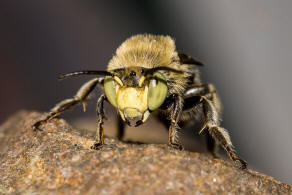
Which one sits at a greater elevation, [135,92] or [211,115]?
[135,92]

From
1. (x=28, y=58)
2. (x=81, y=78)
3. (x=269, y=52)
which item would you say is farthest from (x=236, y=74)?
(x=28, y=58)

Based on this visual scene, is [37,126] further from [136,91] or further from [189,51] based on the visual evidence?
[189,51]

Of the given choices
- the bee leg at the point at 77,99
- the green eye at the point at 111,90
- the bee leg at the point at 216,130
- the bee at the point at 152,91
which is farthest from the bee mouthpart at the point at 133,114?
the bee leg at the point at 77,99

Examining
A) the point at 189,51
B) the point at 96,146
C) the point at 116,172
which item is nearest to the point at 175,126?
the point at 96,146

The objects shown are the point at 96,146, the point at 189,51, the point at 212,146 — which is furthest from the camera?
the point at 189,51

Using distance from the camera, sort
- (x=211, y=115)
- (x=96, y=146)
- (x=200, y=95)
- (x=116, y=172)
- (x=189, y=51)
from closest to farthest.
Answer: (x=116, y=172), (x=96, y=146), (x=211, y=115), (x=200, y=95), (x=189, y=51)

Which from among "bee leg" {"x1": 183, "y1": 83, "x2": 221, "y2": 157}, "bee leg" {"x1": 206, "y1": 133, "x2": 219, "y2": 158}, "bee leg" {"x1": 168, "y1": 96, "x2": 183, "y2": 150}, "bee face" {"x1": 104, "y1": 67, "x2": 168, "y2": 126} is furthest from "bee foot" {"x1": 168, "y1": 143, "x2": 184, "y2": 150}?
"bee leg" {"x1": 206, "y1": 133, "x2": 219, "y2": 158}
